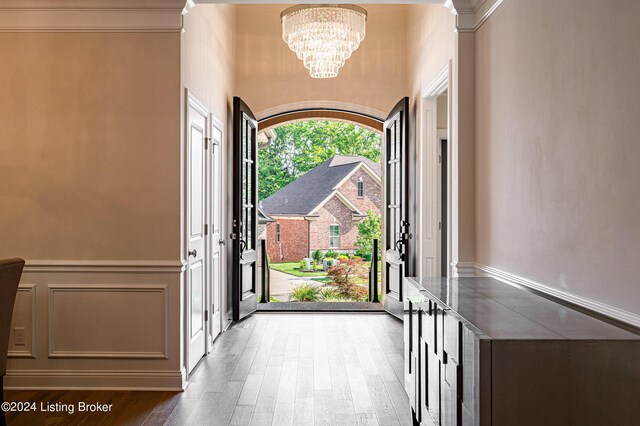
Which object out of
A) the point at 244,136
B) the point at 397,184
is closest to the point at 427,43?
the point at 397,184

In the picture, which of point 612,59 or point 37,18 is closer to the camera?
point 612,59

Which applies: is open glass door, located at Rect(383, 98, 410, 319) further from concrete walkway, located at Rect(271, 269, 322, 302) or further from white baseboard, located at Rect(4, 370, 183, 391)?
concrete walkway, located at Rect(271, 269, 322, 302)

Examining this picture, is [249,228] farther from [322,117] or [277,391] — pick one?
[277,391]

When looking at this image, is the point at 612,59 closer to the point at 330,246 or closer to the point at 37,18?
the point at 37,18

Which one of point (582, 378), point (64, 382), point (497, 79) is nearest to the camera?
point (582, 378)

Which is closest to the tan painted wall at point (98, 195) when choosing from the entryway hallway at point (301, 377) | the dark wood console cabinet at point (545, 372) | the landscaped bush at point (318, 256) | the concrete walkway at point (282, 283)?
the entryway hallway at point (301, 377)

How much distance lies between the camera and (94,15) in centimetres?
387

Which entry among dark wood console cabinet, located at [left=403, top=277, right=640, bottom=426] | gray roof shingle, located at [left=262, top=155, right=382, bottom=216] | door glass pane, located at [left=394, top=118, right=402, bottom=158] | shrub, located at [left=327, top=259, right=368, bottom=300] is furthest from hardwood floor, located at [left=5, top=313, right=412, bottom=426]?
gray roof shingle, located at [left=262, top=155, right=382, bottom=216]

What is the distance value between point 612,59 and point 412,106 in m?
4.19

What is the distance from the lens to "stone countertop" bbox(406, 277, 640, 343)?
1.78m

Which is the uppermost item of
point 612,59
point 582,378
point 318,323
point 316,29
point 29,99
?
point 316,29

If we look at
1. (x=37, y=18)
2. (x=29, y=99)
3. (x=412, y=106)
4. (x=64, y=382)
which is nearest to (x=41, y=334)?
(x=64, y=382)

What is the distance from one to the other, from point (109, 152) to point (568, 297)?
9.99 feet

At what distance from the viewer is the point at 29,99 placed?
3.89 meters
